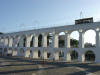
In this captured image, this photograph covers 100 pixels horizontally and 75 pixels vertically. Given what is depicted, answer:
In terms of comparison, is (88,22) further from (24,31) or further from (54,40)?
(24,31)

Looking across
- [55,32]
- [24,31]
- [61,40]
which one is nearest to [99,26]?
[55,32]

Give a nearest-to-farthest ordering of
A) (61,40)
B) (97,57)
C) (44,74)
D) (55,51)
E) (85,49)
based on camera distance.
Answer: (44,74) → (97,57) → (85,49) → (55,51) → (61,40)

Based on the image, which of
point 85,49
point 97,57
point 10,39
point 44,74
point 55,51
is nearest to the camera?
point 44,74

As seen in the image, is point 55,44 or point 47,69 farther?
point 55,44

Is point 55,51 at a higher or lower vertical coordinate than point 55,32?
lower

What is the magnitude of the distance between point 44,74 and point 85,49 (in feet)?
69.5

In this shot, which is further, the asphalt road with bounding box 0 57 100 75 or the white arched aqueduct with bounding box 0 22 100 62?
the white arched aqueduct with bounding box 0 22 100 62

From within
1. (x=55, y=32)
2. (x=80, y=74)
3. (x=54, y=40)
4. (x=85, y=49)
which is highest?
(x=55, y=32)

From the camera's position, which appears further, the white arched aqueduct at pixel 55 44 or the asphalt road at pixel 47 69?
the white arched aqueduct at pixel 55 44

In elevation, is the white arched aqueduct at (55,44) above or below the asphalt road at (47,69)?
above

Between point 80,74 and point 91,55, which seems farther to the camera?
point 91,55

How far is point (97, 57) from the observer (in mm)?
34188

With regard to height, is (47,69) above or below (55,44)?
below

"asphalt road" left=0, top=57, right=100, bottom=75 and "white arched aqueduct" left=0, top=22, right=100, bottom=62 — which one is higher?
"white arched aqueduct" left=0, top=22, right=100, bottom=62
